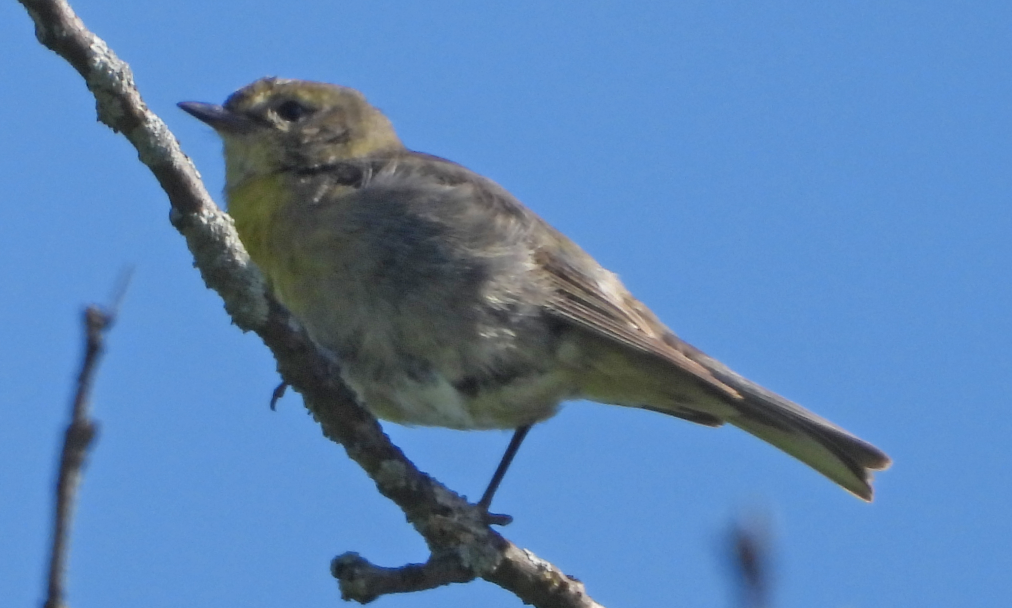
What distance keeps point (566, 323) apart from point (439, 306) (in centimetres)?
68

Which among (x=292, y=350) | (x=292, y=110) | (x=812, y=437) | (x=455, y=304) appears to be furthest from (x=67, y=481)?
(x=292, y=110)

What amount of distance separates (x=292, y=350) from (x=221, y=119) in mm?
2738

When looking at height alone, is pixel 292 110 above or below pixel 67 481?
above

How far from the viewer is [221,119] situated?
265 inches

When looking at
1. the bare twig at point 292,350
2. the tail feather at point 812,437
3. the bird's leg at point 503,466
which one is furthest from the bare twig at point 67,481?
the tail feather at point 812,437

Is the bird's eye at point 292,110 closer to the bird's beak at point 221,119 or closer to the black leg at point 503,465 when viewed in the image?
the bird's beak at point 221,119

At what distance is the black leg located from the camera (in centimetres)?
578

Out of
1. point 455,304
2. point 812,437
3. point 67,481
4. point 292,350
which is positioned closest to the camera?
point 67,481

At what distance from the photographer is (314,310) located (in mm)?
5582

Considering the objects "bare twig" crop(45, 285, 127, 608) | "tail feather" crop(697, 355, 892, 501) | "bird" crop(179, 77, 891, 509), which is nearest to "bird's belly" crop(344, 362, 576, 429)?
"bird" crop(179, 77, 891, 509)

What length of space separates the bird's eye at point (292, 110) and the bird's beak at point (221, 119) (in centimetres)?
18

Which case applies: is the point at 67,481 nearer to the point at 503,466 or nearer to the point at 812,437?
the point at 503,466

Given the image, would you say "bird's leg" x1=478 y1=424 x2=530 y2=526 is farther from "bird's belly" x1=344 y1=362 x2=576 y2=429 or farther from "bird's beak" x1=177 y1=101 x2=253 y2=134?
"bird's beak" x1=177 y1=101 x2=253 y2=134

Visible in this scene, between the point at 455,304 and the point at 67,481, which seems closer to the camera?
the point at 67,481
